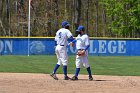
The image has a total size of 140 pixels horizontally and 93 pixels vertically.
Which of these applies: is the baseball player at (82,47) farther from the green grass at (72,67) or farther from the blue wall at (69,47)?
the blue wall at (69,47)

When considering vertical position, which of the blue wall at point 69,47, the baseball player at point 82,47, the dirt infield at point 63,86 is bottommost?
the blue wall at point 69,47

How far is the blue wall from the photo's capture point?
3612cm

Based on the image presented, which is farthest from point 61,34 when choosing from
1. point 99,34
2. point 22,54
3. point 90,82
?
point 99,34

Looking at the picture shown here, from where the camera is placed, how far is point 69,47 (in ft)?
120

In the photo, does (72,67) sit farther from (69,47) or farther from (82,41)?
(69,47)

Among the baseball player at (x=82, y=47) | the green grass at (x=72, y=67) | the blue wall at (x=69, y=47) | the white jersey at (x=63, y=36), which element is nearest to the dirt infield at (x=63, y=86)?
the baseball player at (x=82, y=47)

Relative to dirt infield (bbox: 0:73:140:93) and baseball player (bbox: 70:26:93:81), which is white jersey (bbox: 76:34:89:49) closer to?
baseball player (bbox: 70:26:93:81)

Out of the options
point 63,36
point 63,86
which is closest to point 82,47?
point 63,36

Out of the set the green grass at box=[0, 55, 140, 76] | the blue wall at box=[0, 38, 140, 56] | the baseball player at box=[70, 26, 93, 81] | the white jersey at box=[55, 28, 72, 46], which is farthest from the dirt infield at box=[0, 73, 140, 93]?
the blue wall at box=[0, 38, 140, 56]

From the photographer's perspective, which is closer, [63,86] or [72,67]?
[63,86]

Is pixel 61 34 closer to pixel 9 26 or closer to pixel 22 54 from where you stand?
pixel 22 54

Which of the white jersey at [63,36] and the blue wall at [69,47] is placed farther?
the blue wall at [69,47]

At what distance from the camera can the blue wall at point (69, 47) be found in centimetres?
3612

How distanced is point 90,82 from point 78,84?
85cm
